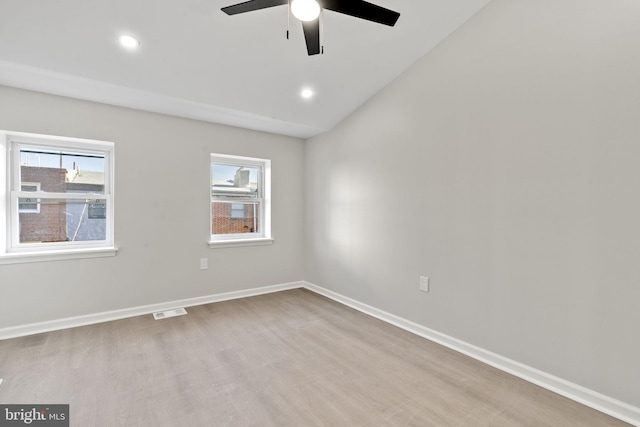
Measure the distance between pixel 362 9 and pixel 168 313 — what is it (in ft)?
10.9

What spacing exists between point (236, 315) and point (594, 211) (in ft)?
10.4

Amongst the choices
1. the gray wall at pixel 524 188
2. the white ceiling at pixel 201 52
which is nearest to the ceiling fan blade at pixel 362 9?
the white ceiling at pixel 201 52

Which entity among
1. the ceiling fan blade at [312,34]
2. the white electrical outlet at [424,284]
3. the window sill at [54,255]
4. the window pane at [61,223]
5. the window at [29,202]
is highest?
the ceiling fan blade at [312,34]

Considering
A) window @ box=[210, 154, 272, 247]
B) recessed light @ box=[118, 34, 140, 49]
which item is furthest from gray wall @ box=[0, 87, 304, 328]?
recessed light @ box=[118, 34, 140, 49]

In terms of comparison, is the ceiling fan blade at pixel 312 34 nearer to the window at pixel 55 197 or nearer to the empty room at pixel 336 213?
the empty room at pixel 336 213

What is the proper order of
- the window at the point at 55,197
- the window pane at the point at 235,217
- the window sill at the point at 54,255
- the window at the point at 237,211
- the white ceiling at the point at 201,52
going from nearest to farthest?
the white ceiling at the point at 201,52
the window sill at the point at 54,255
the window at the point at 55,197
the window pane at the point at 235,217
the window at the point at 237,211

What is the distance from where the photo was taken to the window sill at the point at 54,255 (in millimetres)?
2619

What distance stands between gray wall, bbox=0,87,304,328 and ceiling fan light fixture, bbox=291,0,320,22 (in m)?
2.36

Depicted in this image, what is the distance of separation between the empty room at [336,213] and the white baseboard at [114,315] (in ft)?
0.05

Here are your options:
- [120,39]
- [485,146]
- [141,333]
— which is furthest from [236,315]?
[485,146]

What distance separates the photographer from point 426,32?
8.14ft

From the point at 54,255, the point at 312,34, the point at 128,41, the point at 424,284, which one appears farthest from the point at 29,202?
the point at 424,284

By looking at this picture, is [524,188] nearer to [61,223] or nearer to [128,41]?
[128,41]

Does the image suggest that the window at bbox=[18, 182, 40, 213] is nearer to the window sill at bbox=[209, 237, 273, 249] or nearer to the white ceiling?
the white ceiling
